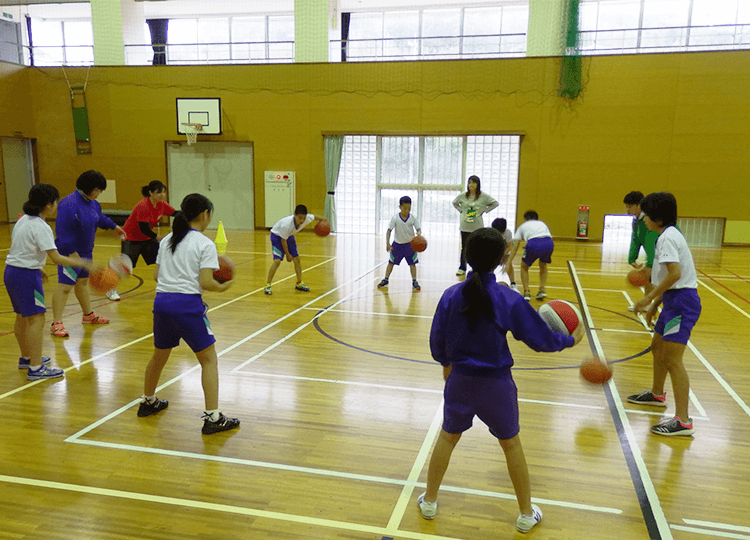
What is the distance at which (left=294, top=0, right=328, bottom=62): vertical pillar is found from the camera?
16.0 metres

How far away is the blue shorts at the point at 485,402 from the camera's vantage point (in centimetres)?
262

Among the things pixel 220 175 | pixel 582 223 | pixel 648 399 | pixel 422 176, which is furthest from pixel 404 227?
pixel 220 175

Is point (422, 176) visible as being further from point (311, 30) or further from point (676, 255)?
point (676, 255)

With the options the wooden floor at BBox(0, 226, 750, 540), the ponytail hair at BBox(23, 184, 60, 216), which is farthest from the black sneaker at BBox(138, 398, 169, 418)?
the ponytail hair at BBox(23, 184, 60, 216)

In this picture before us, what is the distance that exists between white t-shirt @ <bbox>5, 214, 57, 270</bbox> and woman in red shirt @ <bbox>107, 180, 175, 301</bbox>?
308 cm

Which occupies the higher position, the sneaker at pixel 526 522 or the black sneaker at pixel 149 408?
the sneaker at pixel 526 522

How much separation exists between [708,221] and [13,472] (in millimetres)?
16093

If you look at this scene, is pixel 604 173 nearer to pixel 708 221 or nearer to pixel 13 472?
pixel 708 221

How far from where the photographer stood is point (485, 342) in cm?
256

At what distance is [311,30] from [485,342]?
15.7m

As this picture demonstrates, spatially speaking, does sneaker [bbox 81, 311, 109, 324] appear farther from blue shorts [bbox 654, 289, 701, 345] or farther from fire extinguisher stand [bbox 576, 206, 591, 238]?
fire extinguisher stand [bbox 576, 206, 591, 238]

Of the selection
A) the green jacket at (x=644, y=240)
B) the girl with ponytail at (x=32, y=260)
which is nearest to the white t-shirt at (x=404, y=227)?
the green jacket at (x=644, y=240)

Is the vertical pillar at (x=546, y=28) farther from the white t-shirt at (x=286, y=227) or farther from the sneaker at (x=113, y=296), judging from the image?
the sneaker at (x=113, y=296)

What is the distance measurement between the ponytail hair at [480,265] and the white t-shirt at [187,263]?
1844 mm
